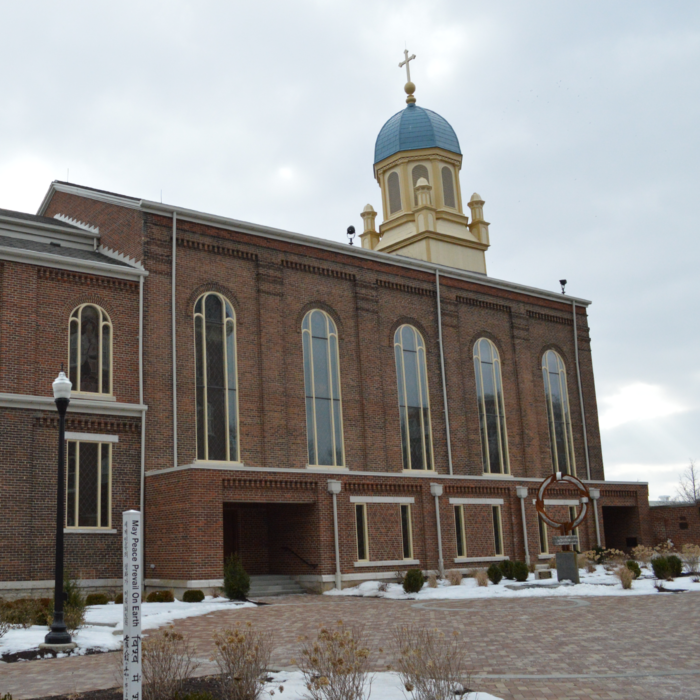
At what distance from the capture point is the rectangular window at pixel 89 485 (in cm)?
2434

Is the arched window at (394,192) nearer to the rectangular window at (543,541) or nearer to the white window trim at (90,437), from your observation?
the rectangular window at (543,541)

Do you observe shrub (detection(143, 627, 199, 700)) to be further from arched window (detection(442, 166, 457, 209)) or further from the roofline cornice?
arched window (detection(442, 166, 457, 209))

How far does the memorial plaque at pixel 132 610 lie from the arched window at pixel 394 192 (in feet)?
118

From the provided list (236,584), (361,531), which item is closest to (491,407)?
(361,531)

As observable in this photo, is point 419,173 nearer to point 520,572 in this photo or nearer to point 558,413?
point 558,413

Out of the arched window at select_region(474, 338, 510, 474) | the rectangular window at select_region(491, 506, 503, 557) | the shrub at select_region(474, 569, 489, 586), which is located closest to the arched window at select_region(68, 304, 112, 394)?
the shrub at select_region(474, 569, 489, 586)

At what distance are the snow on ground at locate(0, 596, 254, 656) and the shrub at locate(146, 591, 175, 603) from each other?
7.8 inches

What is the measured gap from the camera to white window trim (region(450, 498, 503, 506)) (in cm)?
3149

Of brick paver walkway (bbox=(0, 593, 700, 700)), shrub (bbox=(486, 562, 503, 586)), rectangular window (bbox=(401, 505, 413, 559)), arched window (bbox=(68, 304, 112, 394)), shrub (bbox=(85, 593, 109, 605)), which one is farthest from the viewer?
rectangular window (bbox=(401, 505, 413, 559))

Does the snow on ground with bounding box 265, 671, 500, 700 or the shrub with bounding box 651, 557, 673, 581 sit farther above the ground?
the shrub with bounding box 651, 557, 673, 581

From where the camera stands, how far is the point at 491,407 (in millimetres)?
36188

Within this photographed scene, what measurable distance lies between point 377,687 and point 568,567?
16710 millimetres

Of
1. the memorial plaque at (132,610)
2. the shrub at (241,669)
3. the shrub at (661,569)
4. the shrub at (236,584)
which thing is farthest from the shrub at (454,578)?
the memorial plaque at (132,610)

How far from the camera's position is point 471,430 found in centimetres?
3488
